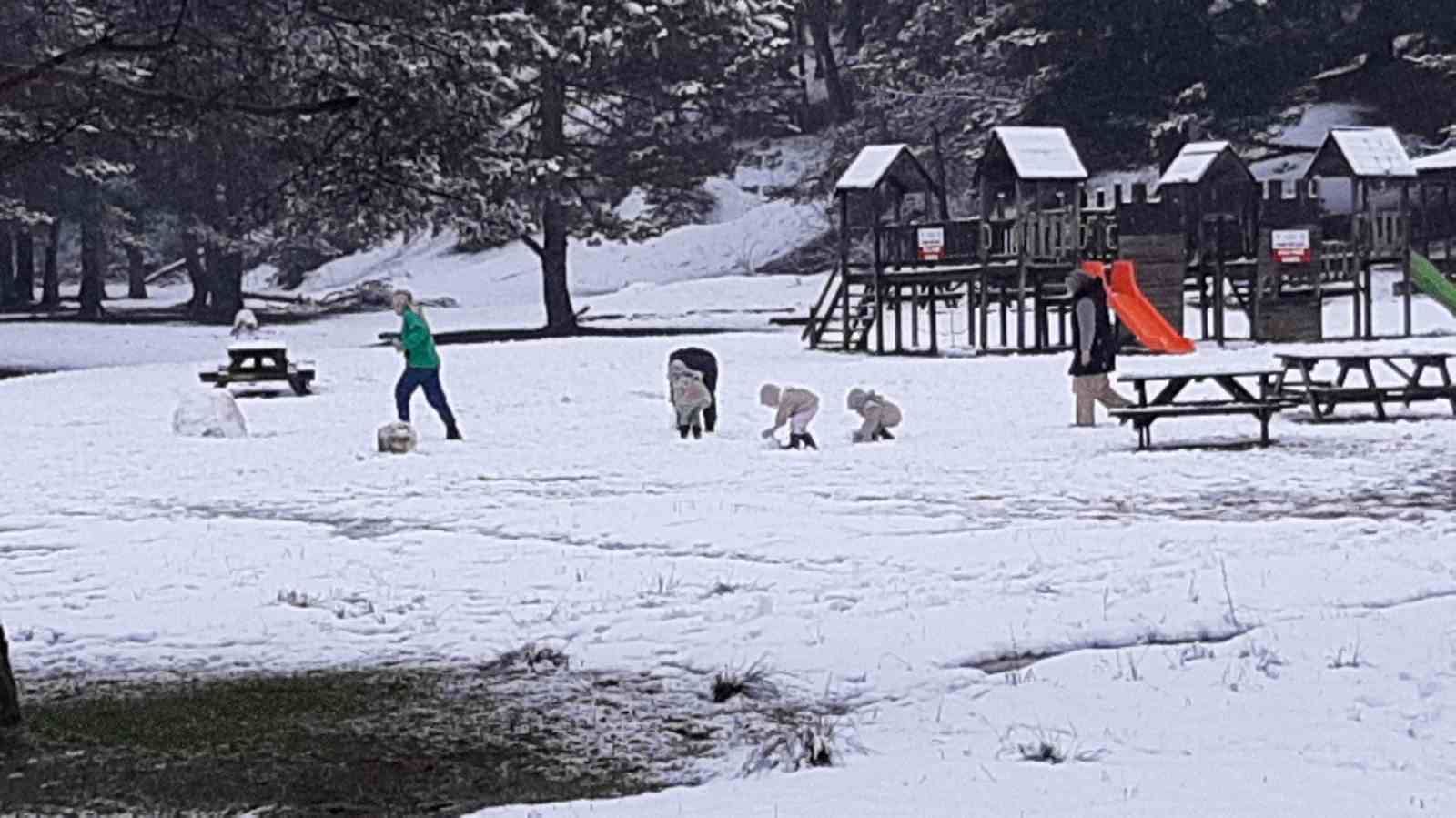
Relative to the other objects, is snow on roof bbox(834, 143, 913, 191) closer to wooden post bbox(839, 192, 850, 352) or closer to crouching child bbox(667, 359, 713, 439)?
wooden post bbox(839, 192, 850, 352)

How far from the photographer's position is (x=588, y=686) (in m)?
8.38

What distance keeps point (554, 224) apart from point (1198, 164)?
1501 cm

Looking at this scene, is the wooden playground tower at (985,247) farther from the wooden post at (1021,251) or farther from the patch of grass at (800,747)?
the patch of grass at (800,747)

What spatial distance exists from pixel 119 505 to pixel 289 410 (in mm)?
9288

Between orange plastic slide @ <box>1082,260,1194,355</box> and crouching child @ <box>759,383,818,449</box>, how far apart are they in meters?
9.90

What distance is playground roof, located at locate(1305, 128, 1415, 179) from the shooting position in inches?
1329

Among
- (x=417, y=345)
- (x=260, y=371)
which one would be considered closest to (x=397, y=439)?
(x=417, y=345)

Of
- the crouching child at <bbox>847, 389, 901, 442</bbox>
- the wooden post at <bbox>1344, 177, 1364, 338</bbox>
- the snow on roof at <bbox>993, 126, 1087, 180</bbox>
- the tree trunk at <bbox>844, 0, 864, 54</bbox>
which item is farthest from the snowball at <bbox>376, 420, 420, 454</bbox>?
the tree trunk at <bbox>844, 0, 864, 54</bbox>

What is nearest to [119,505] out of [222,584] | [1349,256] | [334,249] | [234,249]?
[222,584]

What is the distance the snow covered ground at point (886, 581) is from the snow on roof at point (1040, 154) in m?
12.5

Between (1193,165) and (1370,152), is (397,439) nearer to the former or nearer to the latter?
(1193,165)

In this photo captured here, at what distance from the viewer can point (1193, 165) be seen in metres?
33.2

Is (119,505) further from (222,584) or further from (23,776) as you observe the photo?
(23,776)

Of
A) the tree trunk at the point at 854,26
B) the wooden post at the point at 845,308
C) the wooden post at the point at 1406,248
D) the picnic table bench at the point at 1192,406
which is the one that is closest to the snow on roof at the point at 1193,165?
the wooden post at the point at 1406,248
